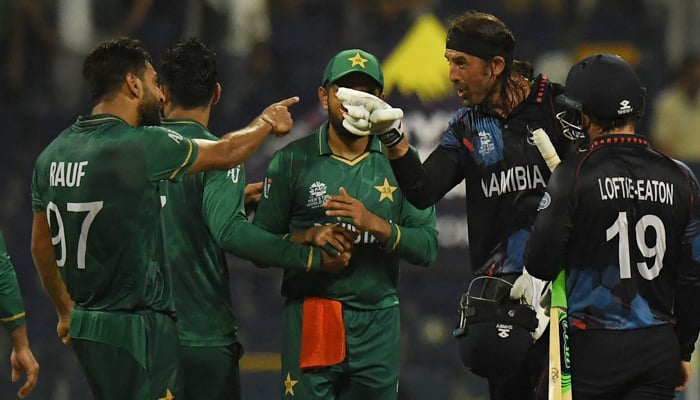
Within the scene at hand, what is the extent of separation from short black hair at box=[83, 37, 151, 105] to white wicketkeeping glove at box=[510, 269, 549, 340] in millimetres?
1842

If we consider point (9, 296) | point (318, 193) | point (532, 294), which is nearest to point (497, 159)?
point (532, 294)

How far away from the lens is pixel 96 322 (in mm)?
5457

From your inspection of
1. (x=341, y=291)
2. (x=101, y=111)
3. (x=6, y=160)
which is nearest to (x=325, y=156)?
(x=341, y=291)

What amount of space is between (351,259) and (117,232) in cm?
117

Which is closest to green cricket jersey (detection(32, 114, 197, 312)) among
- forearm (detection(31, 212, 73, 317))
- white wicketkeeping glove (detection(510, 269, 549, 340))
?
forearm (detection(31, 212, 73, 317))

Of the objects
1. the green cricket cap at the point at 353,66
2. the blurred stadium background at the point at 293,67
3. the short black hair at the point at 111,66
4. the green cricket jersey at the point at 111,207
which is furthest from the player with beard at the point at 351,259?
the blurred stadium background at the point at 293,67

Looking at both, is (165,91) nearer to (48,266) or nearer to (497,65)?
(48,266)

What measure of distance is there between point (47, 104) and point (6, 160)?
61cm

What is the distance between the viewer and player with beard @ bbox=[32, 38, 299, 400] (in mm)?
5438

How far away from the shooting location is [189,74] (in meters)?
6.30

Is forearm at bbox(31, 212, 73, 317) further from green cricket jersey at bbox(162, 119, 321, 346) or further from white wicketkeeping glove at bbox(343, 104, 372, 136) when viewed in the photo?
white wicketkeeping glove at bbox(343, 104, 372, 136)

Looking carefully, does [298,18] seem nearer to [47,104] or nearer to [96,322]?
[47,104]

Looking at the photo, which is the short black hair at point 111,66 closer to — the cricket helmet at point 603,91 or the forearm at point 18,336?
the forearm at point 18,336

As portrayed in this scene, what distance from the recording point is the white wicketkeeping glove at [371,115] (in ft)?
18.2
